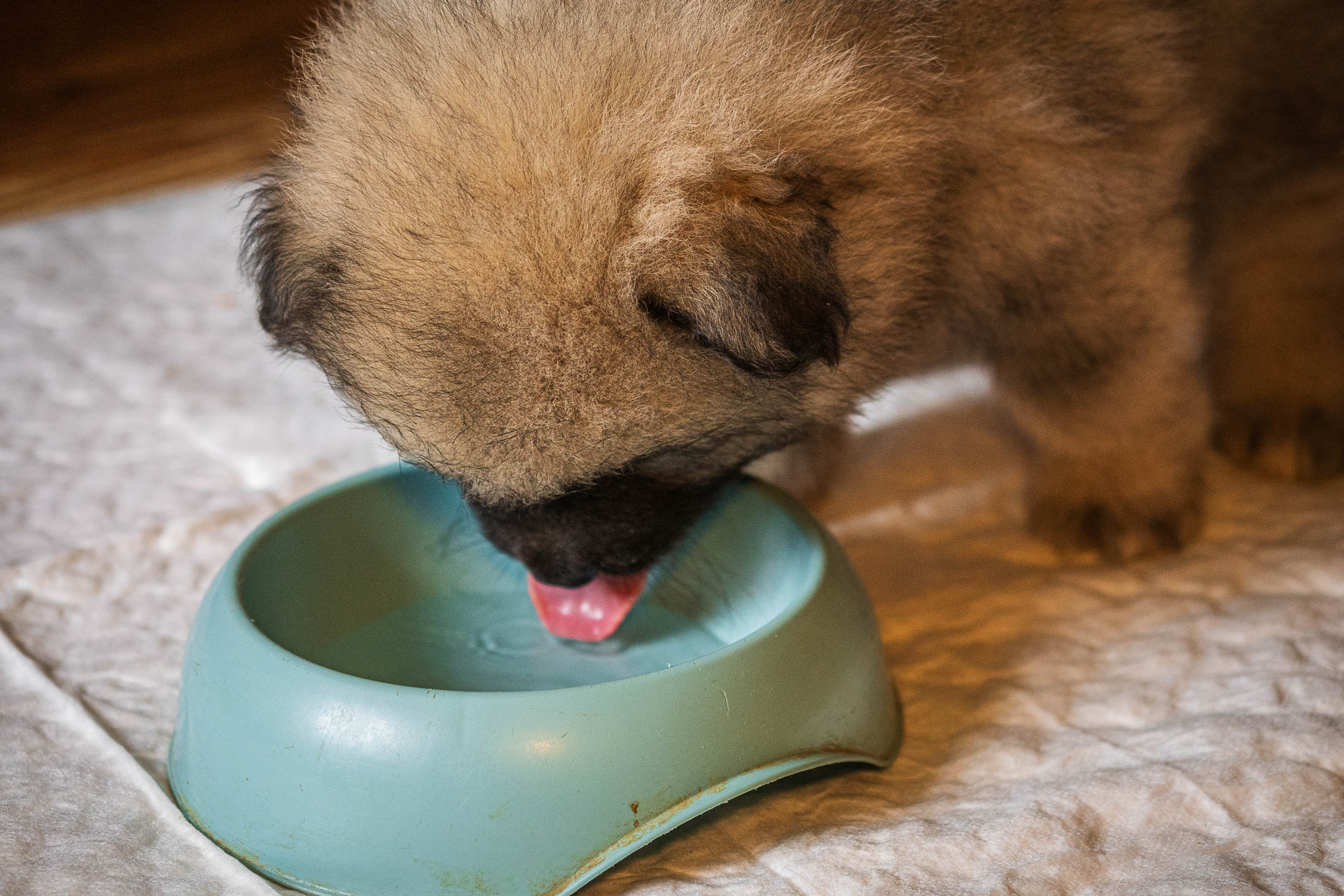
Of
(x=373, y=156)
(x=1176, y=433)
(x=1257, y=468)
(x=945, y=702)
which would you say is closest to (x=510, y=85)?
(x=373, y=156)

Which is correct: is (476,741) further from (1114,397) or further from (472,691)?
(1114,397)

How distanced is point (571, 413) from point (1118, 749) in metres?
0.85

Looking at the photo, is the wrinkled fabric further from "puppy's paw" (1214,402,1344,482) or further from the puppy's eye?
the puppy's eye

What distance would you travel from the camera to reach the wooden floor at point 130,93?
13.0ft

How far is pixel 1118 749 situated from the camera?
1.61 meters

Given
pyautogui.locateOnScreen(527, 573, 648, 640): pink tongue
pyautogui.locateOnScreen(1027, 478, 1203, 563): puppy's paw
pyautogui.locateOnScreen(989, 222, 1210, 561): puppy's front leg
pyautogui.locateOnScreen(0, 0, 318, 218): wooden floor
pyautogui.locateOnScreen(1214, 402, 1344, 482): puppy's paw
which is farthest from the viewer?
pyautogui.locateOnScreen(0, 0, 318, 218): wooden floor

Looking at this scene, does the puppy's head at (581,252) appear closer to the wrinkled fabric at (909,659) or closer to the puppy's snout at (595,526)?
the puppy's snout at (595,526)

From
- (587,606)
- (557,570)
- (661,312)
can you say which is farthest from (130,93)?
(661,312)

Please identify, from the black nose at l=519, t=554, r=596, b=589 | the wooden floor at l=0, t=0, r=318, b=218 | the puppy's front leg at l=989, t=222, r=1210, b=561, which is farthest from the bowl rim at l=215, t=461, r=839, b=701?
the wooden floor at l=0, t=0, r=318, b=218

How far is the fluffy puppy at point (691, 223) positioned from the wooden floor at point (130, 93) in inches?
102

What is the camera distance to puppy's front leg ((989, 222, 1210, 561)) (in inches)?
72.4

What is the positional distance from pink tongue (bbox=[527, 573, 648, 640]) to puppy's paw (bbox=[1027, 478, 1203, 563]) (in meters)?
0.81

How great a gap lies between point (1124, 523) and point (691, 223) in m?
1.15

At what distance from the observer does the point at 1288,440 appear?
2.32 meters
